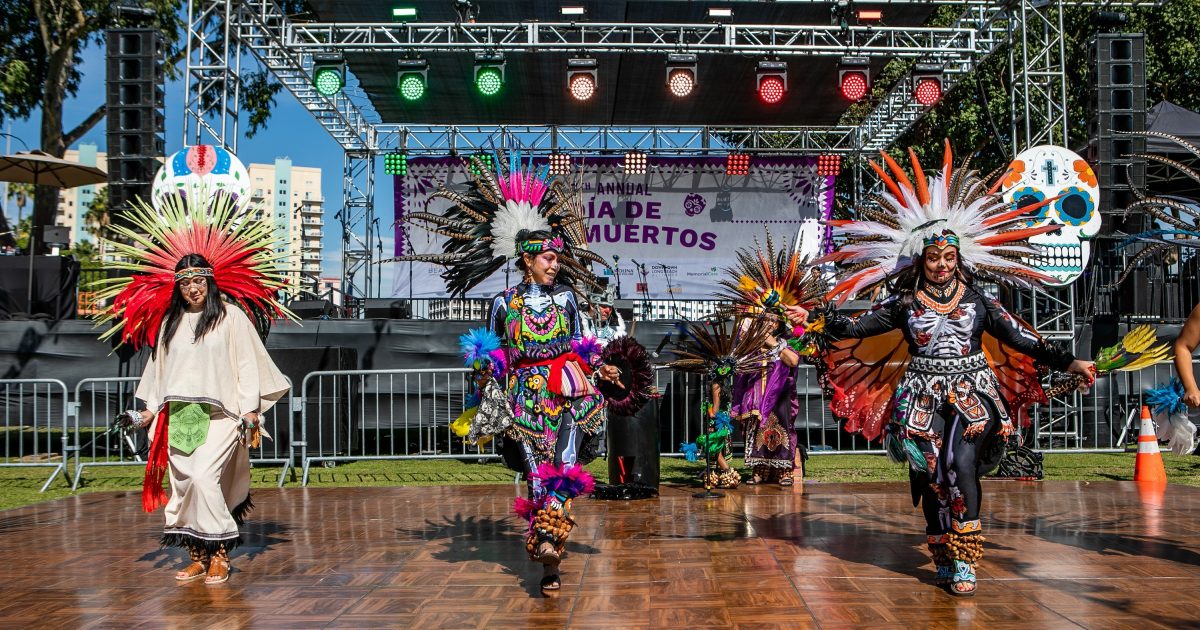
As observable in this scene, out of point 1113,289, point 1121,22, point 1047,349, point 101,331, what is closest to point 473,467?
point 101,331

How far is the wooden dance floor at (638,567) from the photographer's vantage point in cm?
452

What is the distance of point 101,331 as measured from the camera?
12328mm

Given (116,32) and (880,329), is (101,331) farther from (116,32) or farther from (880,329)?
(880,329)

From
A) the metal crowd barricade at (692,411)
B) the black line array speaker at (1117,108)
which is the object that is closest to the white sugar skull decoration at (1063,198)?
the black line array speaker at (1117,108)

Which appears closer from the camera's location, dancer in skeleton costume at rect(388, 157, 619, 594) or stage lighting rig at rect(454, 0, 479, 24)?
dancer in skeleton costume at rect(388, 157, 619, 594)

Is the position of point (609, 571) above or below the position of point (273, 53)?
below

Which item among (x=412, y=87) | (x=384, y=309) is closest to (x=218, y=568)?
(x=384, y=309)

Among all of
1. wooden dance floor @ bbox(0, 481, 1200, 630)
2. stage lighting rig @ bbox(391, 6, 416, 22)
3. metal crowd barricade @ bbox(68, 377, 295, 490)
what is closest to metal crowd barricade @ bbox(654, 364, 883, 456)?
wooden dance floor @ bbox(0, 481, 1200, 630)

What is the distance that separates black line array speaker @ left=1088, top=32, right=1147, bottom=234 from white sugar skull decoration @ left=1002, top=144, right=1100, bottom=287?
52.4 inches

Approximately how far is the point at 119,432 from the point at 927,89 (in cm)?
1265

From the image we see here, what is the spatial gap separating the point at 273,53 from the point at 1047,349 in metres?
13.9

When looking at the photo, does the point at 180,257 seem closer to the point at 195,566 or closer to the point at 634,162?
the point at 195,566

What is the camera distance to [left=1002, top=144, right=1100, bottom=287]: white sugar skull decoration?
1091cm

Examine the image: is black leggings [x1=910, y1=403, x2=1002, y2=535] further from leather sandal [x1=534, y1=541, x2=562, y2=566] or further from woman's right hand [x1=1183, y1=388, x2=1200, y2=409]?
leather sandal [x1=534, y1=541, x2=562, y2=566]
